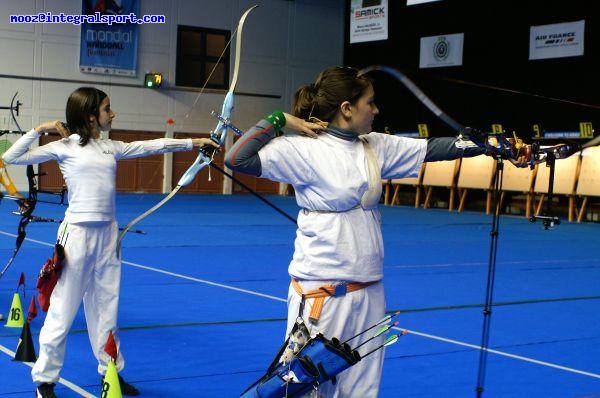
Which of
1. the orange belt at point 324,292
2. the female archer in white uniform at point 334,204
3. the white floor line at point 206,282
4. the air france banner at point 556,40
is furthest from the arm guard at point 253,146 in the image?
the air france banner at point 556,40

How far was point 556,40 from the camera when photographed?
2250 cm

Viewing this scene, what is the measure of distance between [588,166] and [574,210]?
4.58 ft

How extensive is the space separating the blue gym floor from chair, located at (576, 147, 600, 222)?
18.8ft

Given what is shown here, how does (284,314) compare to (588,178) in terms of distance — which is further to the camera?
Answer: (588,178)

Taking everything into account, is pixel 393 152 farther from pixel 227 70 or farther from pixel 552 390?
pixel 227 70

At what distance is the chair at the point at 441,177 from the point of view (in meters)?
25.5

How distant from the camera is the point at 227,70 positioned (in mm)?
30484

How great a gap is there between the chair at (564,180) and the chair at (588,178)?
0.15 m

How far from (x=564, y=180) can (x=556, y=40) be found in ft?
11.8

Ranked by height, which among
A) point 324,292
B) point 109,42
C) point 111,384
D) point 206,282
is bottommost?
point 206,282

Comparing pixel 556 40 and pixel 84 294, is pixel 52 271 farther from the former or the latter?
pixel 556 40

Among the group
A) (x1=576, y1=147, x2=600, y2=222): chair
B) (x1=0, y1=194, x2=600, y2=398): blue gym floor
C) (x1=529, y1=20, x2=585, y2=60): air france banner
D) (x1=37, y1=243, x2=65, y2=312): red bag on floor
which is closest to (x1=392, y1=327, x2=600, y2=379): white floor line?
(x1=0, y1=194, x2=600, y2=398): blue gym floor

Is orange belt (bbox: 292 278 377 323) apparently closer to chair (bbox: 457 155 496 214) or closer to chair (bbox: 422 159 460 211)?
chair (bbox: 457 155 496 214)

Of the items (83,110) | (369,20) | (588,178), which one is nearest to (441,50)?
(369,20)
